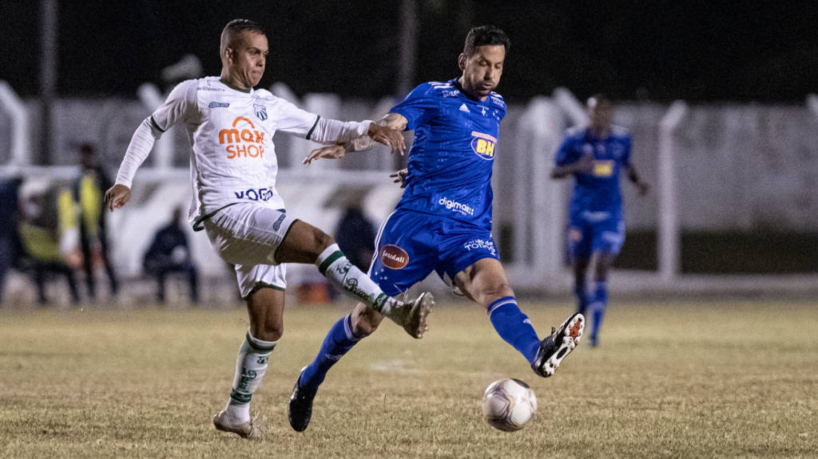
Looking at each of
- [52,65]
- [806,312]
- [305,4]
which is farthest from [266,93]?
[305,4]

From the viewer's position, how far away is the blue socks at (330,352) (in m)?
6.72

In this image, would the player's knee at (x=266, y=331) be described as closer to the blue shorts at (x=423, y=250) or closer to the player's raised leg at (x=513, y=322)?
Answer: the blue shorts at (x=423, y=250)

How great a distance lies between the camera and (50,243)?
16141 millimetres

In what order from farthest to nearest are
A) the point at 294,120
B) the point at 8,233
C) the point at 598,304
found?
the point at 8,233, the point at 598,304, the point at 294,120

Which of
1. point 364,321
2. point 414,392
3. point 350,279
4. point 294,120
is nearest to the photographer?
point 350,279

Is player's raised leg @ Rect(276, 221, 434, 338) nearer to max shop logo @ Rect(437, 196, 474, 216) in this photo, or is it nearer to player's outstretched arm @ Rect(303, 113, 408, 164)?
player's outstretched arm @ Rect(303, 113, 408, 164)

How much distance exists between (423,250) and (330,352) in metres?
0.78

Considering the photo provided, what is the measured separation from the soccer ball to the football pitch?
131 mm

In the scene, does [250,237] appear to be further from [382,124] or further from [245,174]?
[382,124]

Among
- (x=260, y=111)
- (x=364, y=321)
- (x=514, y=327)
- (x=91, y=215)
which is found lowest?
(x=91, y=215)

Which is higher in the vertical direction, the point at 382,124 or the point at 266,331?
the point at 382,124

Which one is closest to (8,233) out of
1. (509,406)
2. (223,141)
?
(223,141)

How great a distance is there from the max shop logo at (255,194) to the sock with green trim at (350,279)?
0.57 m

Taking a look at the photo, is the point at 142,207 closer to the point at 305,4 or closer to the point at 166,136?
the point at 166,136
